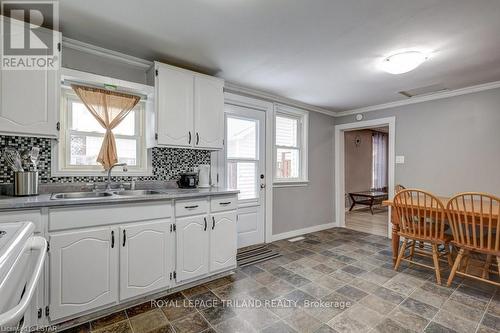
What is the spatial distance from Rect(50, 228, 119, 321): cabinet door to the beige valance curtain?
0.85 m

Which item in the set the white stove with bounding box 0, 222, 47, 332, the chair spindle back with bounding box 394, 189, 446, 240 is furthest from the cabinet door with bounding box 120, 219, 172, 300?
the chair spindle back with bounding box 394, 189, 446, 240

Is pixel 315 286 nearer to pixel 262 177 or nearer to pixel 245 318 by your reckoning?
pixel 245 318

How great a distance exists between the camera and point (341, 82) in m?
3.21

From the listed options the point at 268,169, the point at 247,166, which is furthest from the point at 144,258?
the point at 268,169

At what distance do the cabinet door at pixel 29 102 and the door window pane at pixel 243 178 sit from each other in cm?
197

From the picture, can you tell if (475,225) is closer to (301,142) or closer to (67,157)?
(301,142)

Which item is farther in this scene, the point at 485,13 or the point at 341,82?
the point at 341,82

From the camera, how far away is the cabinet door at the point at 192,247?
2236 mm

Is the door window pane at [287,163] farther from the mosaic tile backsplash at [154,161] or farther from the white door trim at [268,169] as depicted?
the mosaic tile backsplash at [154,161]

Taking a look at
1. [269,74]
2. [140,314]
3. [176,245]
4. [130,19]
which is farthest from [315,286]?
[130,19]

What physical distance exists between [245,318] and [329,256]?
5.55 ft

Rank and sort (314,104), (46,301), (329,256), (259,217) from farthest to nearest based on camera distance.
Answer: (314,104) < (259,217) < (329,256) < (46,301)

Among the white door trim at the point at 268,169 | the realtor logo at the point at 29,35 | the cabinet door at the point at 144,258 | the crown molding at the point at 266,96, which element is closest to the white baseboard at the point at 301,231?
the white door trim at the point at 268,169

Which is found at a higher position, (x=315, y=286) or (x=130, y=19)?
(x=130, y=19)
